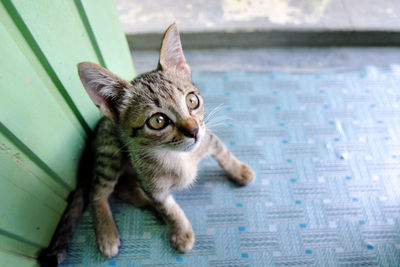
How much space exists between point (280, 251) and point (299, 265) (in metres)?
0.09

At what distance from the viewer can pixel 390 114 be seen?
1.60 meters

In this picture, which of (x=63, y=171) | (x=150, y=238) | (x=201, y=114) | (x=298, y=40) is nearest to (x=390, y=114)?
(x=298, y=40)

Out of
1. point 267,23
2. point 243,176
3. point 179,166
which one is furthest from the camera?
point 267,23

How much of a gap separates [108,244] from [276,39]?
1.58 meters

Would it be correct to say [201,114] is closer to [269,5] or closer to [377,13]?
[269,5]

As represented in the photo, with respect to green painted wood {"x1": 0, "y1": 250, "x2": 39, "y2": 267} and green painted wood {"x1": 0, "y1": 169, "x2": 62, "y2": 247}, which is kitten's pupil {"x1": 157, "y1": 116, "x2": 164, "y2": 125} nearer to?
green painted wood {"x1": 0, "y1": 169, "x2": 62, "y2": 247}

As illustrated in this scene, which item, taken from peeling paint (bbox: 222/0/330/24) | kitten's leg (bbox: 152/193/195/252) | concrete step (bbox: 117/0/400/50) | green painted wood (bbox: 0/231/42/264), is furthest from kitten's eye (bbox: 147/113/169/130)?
peeling paint (bbox: 222/0/330/24)

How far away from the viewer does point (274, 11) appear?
2.00 metres

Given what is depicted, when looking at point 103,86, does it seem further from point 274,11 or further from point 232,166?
point 274,11

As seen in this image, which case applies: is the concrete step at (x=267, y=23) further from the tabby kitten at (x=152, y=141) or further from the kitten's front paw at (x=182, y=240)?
the kitten's front paw at (x=182, y=240)

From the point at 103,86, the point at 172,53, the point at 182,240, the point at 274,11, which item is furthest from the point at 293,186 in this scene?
the point at 274,11

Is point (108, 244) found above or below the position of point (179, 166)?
below

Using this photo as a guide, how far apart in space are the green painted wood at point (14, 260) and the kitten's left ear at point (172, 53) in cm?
86

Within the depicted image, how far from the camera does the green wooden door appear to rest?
35.0 inches
